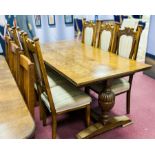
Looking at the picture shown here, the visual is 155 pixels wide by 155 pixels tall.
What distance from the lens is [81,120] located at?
2.41 metres

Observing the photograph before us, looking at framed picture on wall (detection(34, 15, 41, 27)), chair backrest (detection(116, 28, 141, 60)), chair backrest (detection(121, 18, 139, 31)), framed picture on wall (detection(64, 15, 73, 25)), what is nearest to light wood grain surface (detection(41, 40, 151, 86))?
chair backrest (detection(116, 28, 141, 60))

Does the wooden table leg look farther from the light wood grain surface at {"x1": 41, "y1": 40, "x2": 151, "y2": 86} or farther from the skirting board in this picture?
the skirting board

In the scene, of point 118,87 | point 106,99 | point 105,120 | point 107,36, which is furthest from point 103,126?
point 107,36

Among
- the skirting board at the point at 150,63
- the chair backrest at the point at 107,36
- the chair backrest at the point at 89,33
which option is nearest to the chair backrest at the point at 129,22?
the skirting board at the point at 150,63

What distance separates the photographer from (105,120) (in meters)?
2.16

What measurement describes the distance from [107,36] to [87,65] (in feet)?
3.02

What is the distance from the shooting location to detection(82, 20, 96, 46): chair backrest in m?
3.09

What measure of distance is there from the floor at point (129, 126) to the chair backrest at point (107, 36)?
73 cm

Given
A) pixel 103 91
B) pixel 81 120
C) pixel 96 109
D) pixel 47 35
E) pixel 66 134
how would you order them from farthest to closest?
pixel 47 35 → pixel 96 109 → pixel 81 120 → pixel 66 134 → pixel 103 91

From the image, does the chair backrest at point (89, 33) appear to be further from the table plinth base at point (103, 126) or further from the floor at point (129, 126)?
the table plinth base at point (103, 126)

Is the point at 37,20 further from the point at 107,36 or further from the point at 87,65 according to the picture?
the point at 87,65

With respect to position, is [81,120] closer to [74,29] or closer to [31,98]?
[31,98]
